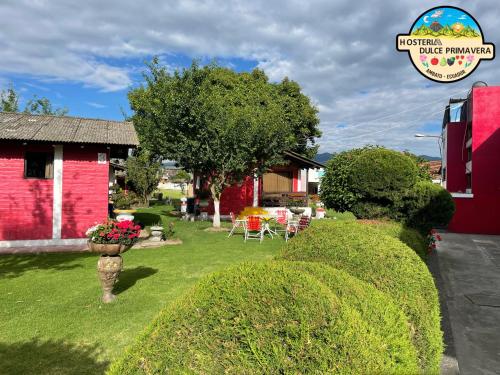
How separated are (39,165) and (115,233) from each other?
7.49 metres

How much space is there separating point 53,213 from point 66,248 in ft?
4.67

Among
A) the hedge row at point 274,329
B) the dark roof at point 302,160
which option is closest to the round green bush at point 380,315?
the hedge row at point 274,329

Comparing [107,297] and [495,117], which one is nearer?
[107,297]

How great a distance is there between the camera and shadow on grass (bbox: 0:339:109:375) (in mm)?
3740

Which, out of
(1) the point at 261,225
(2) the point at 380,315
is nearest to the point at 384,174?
(1) the point at 261,225

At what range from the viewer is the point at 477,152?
1588cm

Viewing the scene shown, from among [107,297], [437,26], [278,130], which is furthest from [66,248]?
[437,26]

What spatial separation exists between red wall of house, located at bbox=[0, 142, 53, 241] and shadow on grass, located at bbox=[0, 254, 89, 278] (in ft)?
5.17

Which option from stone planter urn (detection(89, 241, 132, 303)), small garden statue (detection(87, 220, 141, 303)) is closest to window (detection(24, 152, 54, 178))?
small garden statue (detection(87, 220, 141, 303))

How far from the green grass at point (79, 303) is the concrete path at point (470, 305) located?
4.36 meters

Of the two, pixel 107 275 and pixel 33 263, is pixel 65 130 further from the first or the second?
pixel 107 275

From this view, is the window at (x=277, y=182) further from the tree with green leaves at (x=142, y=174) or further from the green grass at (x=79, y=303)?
the green grass at (x=79, y=303)

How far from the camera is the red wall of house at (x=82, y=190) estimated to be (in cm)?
1159

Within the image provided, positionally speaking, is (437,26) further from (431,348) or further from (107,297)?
(107,297)
